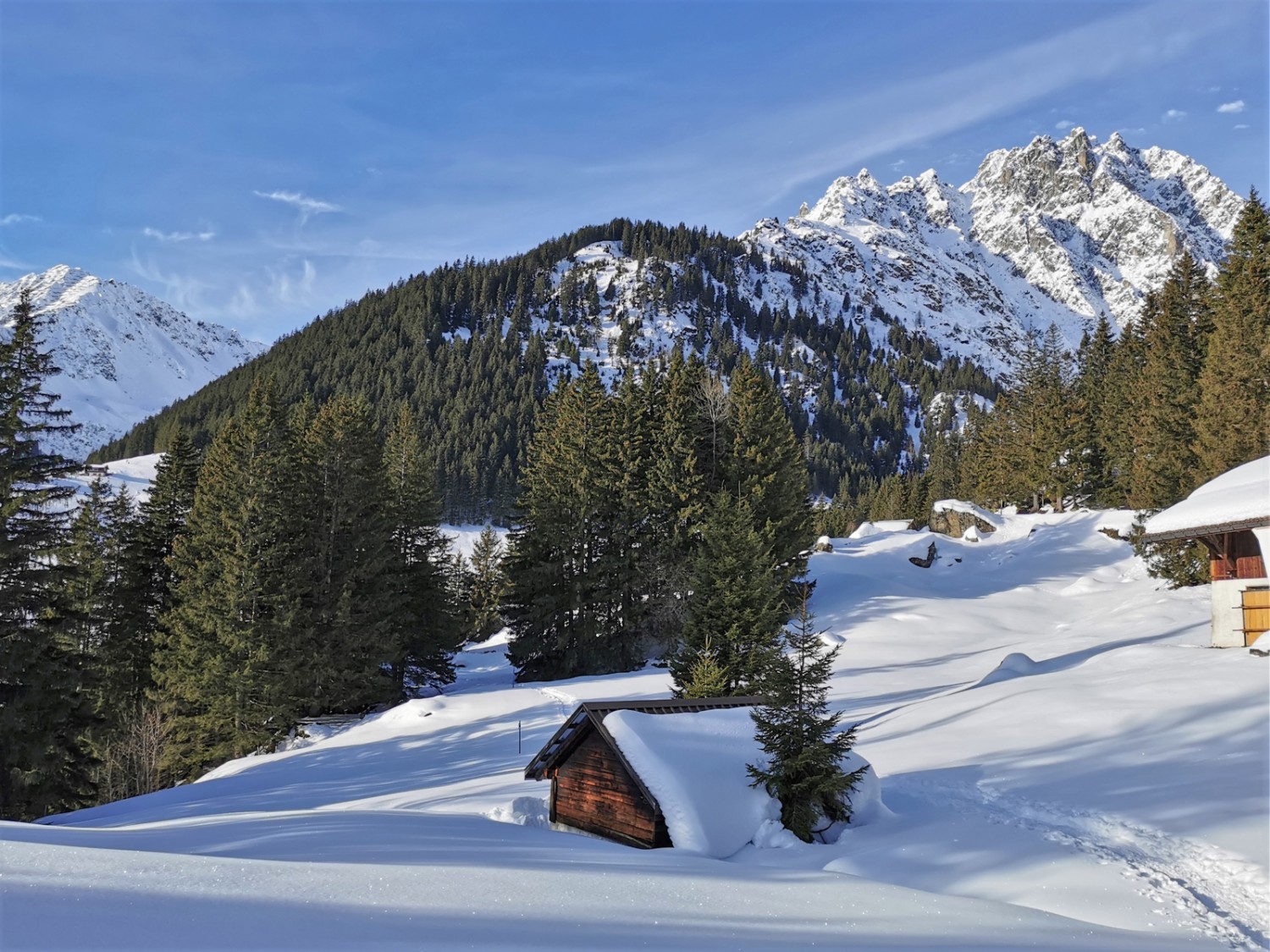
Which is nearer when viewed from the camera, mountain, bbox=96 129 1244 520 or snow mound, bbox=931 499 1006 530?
snow mound, bbox=931 499 1006 530

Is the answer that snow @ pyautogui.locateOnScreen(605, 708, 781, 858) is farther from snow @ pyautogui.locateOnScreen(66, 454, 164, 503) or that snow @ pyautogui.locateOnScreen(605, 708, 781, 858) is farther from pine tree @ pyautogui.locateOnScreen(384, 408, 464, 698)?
snow @ pyautogui.locateOnScreen(66, 454, 164, 503)

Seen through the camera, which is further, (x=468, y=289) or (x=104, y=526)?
(x=468, y=289)

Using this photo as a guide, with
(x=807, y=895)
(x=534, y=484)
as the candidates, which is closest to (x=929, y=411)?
(x=534, y=484)

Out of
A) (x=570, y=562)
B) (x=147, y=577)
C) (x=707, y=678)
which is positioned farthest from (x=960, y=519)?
(x=147, y=577)

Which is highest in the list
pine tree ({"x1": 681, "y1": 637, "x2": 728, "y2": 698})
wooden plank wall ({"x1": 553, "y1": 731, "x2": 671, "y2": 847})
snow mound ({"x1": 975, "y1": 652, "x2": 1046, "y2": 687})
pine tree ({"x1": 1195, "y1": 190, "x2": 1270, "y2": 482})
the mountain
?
the mountain

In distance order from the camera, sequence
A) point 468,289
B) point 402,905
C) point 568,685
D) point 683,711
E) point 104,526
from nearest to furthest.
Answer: point 402,905 → point 683,711 → point 568,685 → point 104,526 → point 468,289

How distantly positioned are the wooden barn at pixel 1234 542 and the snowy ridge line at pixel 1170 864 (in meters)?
9.52

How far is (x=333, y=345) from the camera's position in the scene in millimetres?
146375

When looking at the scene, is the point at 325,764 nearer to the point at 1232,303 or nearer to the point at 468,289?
the point at 1232,303

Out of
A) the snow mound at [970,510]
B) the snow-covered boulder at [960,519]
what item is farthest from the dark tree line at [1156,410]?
the snow-covered boulder at [960,519]

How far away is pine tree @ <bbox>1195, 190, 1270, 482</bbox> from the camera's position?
27344mm

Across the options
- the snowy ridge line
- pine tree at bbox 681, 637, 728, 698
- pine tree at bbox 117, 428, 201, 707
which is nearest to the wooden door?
the snowy ridge line

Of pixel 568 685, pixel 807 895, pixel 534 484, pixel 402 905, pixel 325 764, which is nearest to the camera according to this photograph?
pixel 402 905

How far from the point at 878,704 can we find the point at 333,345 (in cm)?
14689
